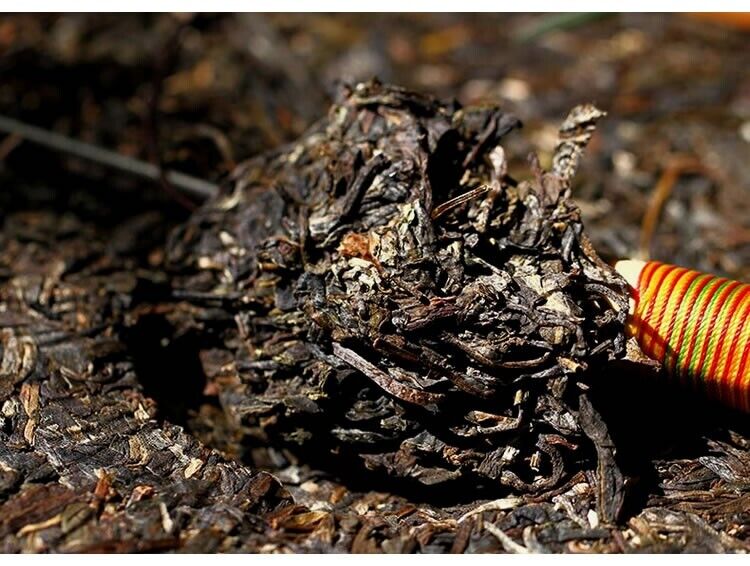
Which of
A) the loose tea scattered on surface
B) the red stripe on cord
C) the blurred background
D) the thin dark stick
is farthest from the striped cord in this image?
the thin dark stick

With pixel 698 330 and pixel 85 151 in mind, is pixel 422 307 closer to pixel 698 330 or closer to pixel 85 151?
pixel 698 330

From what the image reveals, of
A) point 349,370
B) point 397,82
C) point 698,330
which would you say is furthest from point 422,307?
point 397,82

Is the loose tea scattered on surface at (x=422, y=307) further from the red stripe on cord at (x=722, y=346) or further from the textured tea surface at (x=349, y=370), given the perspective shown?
the red stripe on cord at (x=722, y=346)

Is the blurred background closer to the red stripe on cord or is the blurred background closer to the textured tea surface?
the textured tea surface

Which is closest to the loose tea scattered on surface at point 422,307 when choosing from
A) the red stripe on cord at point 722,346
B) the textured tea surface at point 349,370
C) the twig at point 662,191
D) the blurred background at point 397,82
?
the textured tea surface at point 349,370

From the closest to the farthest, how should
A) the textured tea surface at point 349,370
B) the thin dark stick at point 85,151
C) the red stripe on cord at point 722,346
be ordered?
the textured tea surface at point 349,370 → the red stripe on cord at point 722,346 → the thin dark stick at point 85,151
